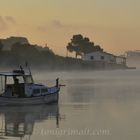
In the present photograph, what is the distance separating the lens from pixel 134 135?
80.1 feet

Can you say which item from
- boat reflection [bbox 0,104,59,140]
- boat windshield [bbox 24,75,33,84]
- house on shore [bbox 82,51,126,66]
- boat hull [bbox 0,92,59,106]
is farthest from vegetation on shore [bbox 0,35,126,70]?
boat reflection [bbox 0,104,59,140]

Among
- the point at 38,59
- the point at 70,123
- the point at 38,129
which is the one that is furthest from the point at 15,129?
the point at 38,59

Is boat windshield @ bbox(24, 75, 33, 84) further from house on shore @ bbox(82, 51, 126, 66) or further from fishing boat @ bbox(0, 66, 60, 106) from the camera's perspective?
house on shore @ bbox(82, 51, 126, 66)

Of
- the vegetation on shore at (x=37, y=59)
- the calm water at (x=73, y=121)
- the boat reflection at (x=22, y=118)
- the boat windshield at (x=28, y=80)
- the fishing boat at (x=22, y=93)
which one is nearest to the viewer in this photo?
the calm water at (x=73, y=121)

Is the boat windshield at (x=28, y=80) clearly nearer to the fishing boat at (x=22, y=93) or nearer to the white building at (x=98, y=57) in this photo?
the fishing boat at (x=22, y=93)

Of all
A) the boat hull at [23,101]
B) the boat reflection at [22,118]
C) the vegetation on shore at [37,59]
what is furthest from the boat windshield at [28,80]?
the vegetation on shore at [37,59]

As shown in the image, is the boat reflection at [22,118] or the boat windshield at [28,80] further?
the boat windshield at [28,80]

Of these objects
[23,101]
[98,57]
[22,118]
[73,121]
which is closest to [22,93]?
[23,101]

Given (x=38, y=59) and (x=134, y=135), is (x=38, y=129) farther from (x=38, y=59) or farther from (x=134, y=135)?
(x=38, y=59)

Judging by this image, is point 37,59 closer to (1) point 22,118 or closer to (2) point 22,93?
(2) point 22,93

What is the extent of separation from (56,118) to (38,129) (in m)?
5.10

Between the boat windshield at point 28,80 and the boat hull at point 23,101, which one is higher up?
the boat windshield at point 28,80

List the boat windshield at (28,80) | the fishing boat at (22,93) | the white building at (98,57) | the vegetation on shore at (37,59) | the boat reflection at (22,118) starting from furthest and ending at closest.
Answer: the white building at (98,57) < the vegetation on shore at (37,59) < the boat windshield at (28,80) < the fishing boat at (22,93) < the boat reflection at (22,118)

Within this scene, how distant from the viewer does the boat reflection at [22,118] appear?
25.9 metres
